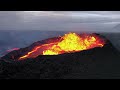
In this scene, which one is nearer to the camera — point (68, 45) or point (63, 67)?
point (63, 67)

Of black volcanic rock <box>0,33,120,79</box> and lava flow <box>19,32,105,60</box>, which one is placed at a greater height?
lava flow <box>19,32,105,60</box>

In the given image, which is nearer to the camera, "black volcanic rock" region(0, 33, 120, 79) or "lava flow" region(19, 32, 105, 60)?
"black volcanic rock" region(0, 33, 120, 79)

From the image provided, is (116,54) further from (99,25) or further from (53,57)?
(53,57)

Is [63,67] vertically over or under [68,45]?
under

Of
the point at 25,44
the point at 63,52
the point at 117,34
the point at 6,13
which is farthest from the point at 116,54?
the point at 6,13
